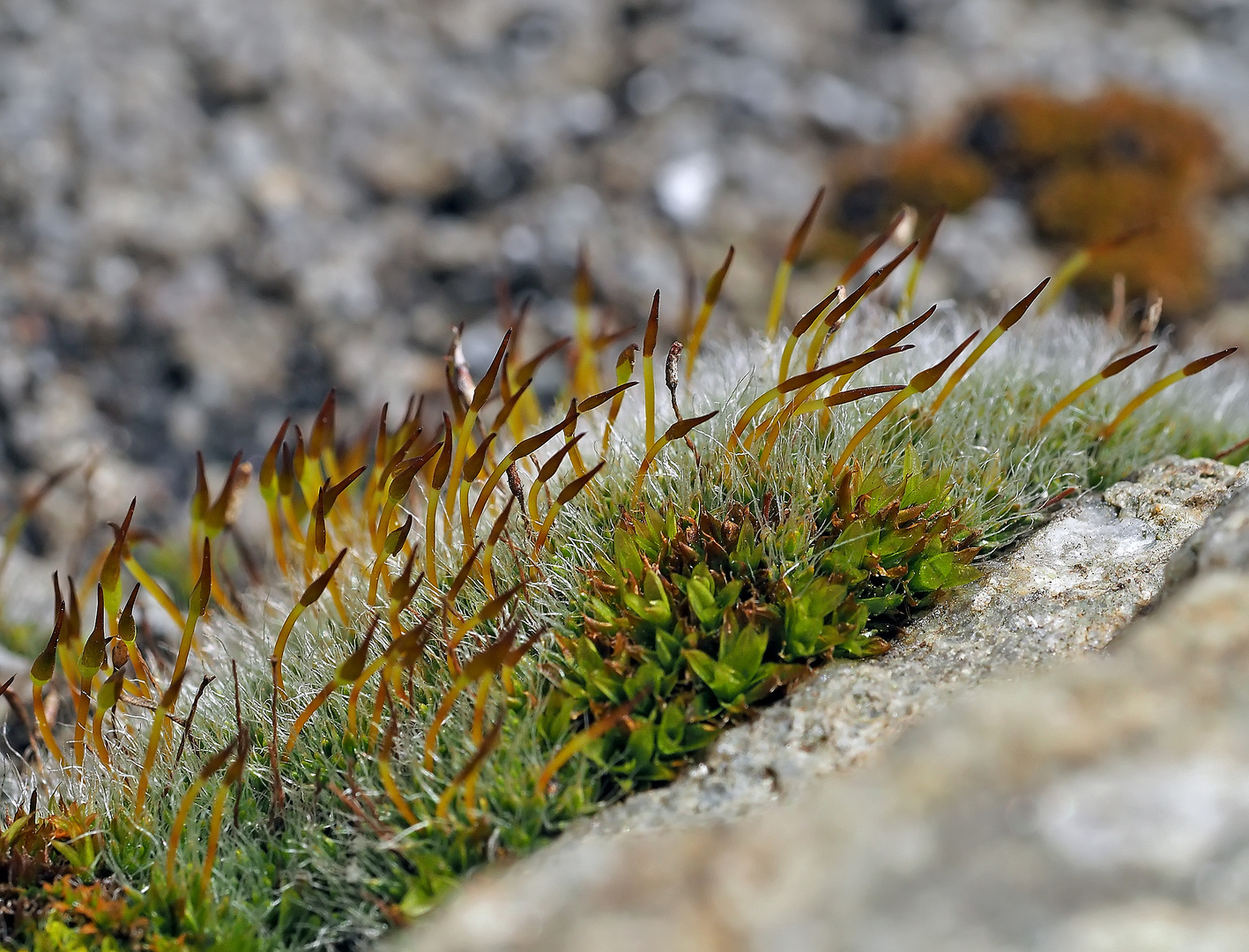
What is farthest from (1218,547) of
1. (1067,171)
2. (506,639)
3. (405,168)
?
(1067,171)

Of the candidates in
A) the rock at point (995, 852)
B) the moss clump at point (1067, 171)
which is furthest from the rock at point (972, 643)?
the moss clump at point (1067, 171)

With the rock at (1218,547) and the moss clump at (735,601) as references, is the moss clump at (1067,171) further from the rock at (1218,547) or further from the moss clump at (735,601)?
the rock at (1218,547)

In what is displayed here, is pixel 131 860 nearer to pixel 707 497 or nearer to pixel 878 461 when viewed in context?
pixel 707 497

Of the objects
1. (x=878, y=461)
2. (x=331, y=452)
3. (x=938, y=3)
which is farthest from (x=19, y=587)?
(x=938, y=3)

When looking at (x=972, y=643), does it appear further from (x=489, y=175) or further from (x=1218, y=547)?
(x=489, y=175)

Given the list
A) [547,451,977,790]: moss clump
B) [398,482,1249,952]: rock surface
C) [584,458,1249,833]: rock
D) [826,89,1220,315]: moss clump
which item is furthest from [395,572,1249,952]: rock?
[826,89,1220,315]: moss clump

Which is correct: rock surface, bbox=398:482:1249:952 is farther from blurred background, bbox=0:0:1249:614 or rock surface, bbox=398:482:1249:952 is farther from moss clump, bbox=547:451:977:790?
blurred background, bbox=0:0:1249:614
